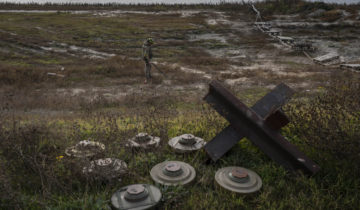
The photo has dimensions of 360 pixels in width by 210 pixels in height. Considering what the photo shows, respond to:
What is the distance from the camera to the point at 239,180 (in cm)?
335

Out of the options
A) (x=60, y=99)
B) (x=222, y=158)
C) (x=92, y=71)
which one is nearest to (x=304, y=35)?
(x=92, y=71)

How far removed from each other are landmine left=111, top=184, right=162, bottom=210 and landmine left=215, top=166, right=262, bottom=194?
2.79 feet

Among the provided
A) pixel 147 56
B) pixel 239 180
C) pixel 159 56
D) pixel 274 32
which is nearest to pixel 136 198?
pixel 239 180

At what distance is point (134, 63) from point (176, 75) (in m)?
4.52

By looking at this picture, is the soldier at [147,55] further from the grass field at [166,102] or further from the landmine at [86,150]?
the landmine at [86,150]

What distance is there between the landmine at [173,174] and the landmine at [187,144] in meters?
0.56

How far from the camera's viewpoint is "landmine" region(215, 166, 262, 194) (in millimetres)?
3258

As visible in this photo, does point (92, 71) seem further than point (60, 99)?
Yes

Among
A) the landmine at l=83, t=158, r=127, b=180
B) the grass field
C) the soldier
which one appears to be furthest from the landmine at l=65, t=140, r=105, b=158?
the soldier

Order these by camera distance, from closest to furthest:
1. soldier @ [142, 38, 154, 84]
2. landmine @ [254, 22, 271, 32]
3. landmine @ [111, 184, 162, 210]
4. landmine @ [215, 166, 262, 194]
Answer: landmine @ [111, 184, 162, 210] → landmine @ [215, 166, 262, 194] → soldier @ [142, 38, 154, 84] → landmine @ [254, 22, 271, 32]

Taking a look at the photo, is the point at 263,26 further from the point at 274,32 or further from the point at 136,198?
the point at 136,198

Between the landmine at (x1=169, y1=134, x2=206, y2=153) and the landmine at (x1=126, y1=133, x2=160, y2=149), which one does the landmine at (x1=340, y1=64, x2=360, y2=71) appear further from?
the landmine at (x1=126, y1=133, x2=160, y2=149)

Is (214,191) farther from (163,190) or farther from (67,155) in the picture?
(67,155)

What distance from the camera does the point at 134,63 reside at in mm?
20547
